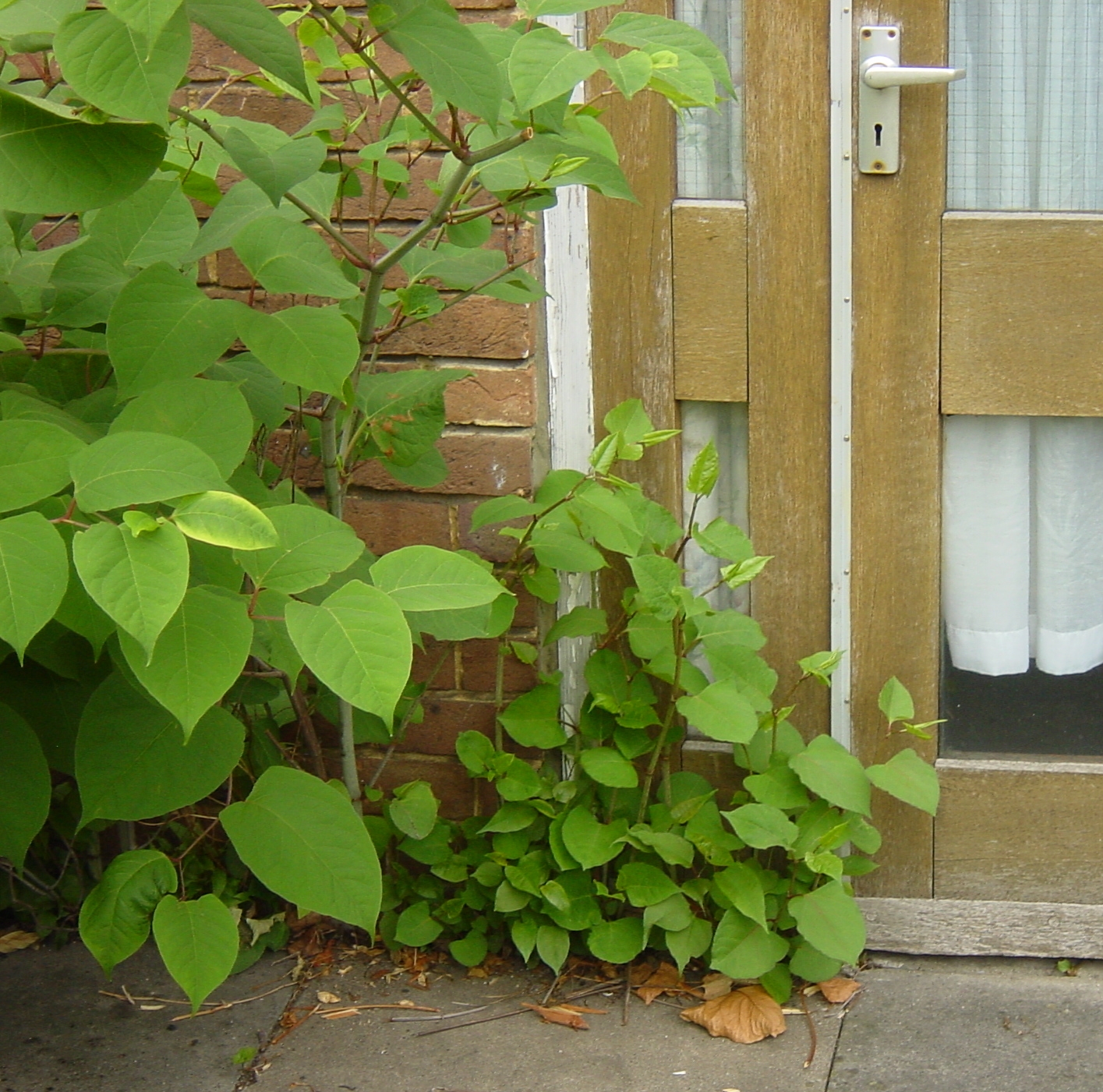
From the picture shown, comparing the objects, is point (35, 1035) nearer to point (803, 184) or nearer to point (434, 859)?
point (434, 859)

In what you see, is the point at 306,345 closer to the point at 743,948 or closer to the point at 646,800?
the point at 646,800

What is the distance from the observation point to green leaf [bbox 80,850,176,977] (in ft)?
4.94

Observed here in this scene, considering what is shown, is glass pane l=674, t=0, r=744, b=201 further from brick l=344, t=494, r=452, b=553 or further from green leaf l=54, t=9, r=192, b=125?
green leaf l=54, t=9, r=192, b=125

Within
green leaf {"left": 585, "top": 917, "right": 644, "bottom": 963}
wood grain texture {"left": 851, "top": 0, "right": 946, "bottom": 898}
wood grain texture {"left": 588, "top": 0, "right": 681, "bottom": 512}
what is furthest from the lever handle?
green leaf {"left": 585, "top": 917, "right": 644, "bottom": 963}

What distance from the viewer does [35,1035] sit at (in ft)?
6.23

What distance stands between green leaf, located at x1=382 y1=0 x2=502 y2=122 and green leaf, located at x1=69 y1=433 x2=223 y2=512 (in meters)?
0.40

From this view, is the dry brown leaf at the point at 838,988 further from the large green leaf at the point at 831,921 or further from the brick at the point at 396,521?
the brick at the point at 396,521

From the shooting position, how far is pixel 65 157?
1.15 m

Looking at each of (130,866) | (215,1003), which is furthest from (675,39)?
(215,1003)

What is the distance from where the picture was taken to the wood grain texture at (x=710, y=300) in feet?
6.24

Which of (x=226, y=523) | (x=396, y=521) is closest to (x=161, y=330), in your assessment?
(x=226, y=523)

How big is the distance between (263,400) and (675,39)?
0.70 meters

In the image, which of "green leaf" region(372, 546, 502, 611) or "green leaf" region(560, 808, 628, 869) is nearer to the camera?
"green leaf" region(372, 546, 502, 611)

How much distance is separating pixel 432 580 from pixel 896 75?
1029mm
